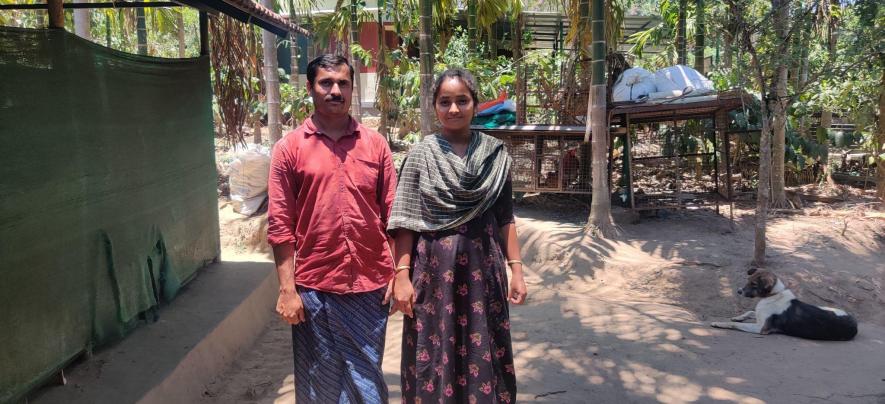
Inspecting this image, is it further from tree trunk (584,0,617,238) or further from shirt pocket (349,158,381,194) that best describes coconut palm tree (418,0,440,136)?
shirt pocket (349,158,381,194)

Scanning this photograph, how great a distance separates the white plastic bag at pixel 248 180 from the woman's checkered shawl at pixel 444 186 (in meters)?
6.47

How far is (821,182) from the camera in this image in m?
11.8

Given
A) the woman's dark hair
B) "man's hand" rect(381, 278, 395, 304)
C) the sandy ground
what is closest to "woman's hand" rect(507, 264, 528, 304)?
"man's hand" rect(381, 278, 395, 304)

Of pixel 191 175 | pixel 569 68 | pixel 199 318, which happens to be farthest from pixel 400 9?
pixel 199 318

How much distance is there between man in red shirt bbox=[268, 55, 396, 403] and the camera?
2.66 m

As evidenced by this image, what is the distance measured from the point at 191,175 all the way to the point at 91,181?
1.68 metres

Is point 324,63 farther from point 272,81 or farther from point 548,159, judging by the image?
point 548,159

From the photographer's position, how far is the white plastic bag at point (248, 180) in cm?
880

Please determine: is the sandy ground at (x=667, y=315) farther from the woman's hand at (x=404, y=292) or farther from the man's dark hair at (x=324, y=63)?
the man's dark hair at (x=324, y=63)

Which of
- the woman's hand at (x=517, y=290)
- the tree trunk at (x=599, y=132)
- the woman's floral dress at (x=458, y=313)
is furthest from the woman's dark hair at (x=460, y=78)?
the tree trunk at (x=599, y=132)

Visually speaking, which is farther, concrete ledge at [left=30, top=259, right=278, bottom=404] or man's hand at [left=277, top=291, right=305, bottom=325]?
concrete ledge at [left=30, top=259, right=278, bottom=404]

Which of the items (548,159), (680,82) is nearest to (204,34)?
(548,159)

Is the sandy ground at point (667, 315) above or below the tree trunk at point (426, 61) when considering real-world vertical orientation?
below

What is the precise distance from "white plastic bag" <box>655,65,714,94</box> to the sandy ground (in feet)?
6.28
